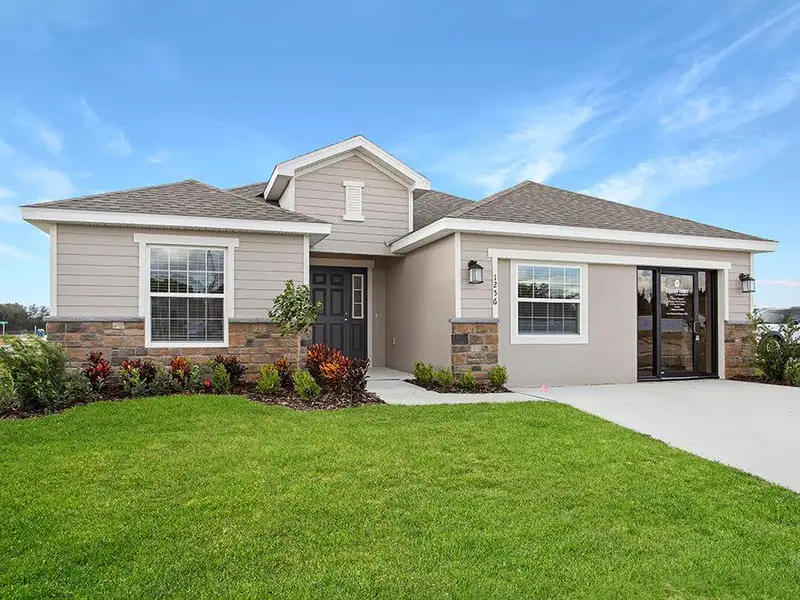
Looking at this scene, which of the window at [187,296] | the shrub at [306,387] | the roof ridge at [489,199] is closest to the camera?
the shrub at [306,387]

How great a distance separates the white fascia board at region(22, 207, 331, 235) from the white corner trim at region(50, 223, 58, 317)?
207mm

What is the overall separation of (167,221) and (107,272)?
4.10ft

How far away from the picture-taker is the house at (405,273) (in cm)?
848

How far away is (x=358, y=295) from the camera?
40.9 feet

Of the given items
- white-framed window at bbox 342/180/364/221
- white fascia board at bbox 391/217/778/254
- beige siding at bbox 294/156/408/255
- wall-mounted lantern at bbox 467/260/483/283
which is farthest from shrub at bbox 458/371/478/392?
white-framed window at bbox 342/180/364/221

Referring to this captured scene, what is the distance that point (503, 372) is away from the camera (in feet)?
29.3

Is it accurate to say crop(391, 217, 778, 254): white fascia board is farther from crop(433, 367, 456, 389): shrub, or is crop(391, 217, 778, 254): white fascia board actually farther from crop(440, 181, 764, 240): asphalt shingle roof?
crop(433, 367, 456, 389): shrub

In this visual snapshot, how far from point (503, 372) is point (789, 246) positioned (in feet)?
23.9

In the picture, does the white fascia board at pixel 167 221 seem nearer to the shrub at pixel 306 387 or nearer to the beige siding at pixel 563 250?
the beige siding at pixel 563 250

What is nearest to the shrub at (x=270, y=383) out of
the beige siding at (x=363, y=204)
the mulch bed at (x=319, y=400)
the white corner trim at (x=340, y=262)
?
the mulch bed at (x=319, y=400)

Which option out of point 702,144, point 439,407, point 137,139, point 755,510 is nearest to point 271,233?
point 439,407

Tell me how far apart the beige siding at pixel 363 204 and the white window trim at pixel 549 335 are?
3.18 metres

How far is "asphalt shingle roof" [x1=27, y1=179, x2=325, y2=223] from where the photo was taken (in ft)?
27.7

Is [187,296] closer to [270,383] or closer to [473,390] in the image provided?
Result: [270,383]
